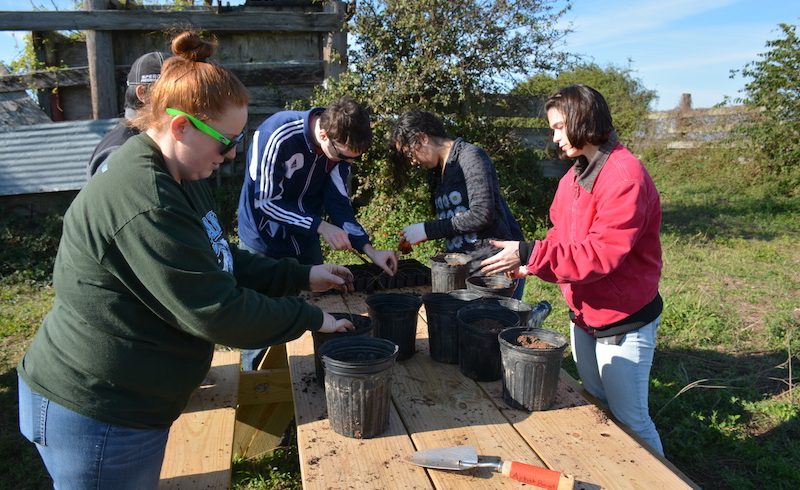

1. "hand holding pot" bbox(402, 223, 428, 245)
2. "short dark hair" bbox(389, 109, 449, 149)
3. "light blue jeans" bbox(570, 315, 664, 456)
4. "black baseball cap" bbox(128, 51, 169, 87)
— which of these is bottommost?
"light blue jeans" bbox(570, 315, 664, 456)

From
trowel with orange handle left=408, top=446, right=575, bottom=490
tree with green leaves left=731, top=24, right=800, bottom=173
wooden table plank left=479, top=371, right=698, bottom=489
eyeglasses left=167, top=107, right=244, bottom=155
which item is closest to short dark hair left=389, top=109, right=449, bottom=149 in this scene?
wooden table plank left=479, top=371, right=698, bottom=489

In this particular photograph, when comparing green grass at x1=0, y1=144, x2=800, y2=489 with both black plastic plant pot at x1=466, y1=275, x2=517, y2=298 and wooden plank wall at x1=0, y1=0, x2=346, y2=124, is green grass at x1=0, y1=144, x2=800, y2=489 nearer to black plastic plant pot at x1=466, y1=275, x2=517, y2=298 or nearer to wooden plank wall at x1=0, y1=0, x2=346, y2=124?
black plastic plant pot at x1=466, y1=275, x2=517, y2=298

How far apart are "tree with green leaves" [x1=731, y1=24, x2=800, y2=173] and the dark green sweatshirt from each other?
39.7 feet

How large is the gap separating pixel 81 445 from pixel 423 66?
6050 millimetres

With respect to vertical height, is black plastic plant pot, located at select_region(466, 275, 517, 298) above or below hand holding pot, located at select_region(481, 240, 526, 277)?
below

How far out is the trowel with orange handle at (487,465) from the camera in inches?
59.1

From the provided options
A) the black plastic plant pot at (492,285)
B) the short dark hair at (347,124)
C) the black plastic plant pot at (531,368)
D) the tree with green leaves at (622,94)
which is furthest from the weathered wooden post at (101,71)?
the tree with green leaves at (622,94)

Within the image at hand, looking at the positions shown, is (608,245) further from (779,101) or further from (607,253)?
(779,101)

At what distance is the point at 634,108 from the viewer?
15.5 m

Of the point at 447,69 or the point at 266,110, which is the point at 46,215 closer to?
the point at 266,110

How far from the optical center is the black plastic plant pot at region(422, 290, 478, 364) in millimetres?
2303

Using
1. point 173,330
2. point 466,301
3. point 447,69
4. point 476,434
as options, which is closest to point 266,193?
point 466,301

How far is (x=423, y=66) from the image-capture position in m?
6.88

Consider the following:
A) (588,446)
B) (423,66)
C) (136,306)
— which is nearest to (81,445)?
(136,306)
